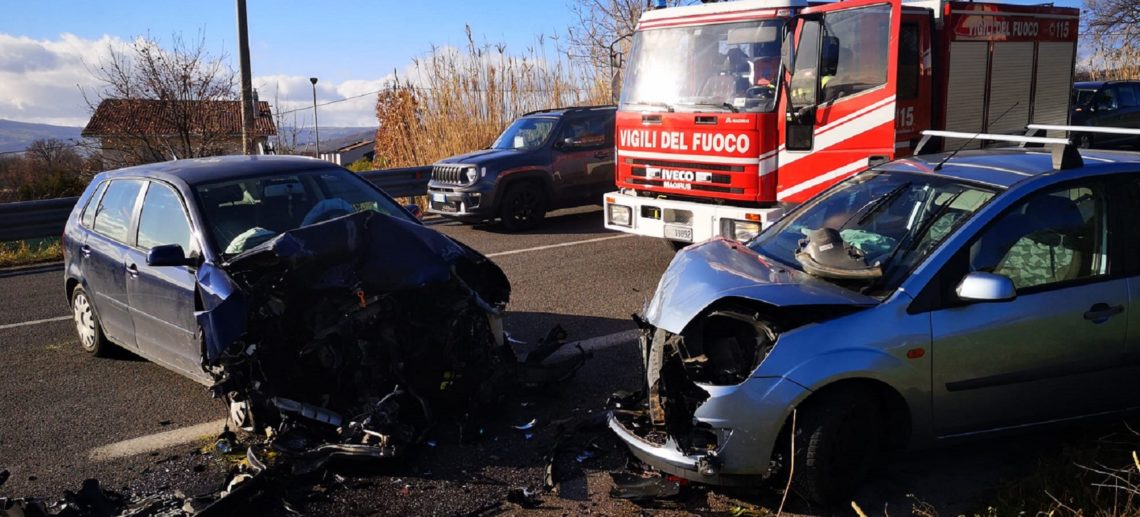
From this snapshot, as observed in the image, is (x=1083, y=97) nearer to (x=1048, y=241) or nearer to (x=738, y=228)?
(x=738, y=228)

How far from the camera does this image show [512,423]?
5.02 m

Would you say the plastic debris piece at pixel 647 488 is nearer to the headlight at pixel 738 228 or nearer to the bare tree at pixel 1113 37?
the headlight at pixel 738 228

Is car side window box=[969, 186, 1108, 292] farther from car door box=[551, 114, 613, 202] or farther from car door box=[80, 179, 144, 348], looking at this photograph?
car door box=[551, 114, 613, 202]

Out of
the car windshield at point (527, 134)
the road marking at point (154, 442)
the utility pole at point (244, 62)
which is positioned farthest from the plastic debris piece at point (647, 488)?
the utility pole at point (244, 62)

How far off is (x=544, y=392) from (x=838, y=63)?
14.6 feet

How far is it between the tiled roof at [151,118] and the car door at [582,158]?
5484mm

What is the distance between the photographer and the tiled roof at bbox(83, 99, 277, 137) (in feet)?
49.9

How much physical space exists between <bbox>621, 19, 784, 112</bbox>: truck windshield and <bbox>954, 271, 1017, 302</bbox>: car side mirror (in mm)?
4664

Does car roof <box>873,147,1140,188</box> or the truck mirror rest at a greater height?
the truck mirror

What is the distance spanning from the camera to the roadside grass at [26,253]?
11289mm

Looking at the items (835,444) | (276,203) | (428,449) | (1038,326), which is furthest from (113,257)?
(1038,326)

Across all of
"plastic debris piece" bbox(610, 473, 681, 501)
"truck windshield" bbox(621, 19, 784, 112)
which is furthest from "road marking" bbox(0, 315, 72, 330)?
"plastic debris piece" bbox(610, 473, 681, 501)

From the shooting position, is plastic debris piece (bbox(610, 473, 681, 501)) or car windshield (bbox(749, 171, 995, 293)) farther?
car windshield (bbox(749, 171, 995, 293))

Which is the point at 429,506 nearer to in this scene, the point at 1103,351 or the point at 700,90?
the point at 1103,351
